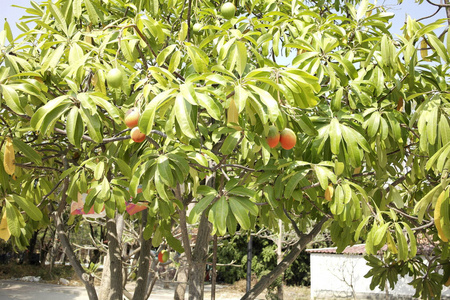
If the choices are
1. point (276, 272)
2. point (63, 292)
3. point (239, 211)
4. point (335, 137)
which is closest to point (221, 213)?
point (239, 211)

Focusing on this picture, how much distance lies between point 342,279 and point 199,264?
10036mm

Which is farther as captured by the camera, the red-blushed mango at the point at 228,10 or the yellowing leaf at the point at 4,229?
the red-blushed mango at the point at 228,10

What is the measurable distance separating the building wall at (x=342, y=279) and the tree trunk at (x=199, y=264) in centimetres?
933

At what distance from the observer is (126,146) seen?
1.91 metres

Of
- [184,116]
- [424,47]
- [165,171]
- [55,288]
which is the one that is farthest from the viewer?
[55,288]

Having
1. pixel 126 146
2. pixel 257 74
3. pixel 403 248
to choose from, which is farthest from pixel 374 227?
pixel 126 146

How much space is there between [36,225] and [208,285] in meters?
13.6

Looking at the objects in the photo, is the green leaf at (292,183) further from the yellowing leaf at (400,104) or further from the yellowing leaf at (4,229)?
the yellowing leaf at (4,229)

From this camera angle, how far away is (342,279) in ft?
37.3

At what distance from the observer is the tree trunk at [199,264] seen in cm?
234

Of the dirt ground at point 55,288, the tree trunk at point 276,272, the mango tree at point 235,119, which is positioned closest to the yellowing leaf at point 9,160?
the mango tree at point 235,119

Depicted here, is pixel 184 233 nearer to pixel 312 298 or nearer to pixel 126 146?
pixel 126 146

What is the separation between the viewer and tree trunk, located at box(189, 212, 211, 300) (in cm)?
234

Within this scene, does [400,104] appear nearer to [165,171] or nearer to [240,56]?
[240,56]
